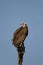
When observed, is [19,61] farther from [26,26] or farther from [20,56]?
[26,26]

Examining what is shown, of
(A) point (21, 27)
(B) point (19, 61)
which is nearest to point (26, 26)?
(A) point (21, 27)

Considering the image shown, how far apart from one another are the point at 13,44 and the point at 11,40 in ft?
0.72

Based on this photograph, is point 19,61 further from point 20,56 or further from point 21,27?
point 21,27

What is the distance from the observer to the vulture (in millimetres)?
21609

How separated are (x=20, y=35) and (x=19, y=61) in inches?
50.3

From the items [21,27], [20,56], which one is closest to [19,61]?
[20,56]

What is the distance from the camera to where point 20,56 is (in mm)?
21453

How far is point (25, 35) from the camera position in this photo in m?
21.7

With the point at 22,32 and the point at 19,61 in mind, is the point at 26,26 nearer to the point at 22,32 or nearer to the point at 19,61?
the point at 22,32

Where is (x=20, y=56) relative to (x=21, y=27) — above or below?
below

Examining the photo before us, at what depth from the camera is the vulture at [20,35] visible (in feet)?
70.9

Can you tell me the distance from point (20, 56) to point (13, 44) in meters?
0.73

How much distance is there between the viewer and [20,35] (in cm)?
2181

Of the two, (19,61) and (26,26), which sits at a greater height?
(26,26)
